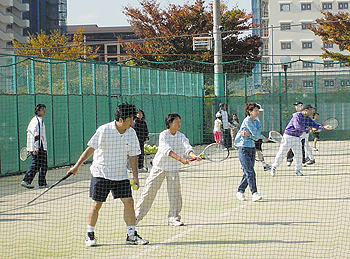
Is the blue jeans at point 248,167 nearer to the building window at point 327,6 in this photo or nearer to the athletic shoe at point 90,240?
the athletic shoe at point 90,240

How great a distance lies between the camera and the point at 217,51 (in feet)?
77.9

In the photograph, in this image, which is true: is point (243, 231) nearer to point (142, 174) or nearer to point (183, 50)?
point (142, 174)

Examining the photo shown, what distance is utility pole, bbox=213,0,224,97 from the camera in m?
23.5

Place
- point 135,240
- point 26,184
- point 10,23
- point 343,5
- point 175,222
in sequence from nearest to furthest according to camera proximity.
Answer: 1. point 135,240
2. point 175,222
3. point 26,184
4. point 10,23
5. point 343,5

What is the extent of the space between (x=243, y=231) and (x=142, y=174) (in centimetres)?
745

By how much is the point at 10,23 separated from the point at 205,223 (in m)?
57.7

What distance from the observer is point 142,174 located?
15.0 m

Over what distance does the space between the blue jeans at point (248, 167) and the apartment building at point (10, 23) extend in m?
51.9

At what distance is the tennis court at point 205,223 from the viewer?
22.4 feet

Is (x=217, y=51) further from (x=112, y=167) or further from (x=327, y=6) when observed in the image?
(x=327, y=6)

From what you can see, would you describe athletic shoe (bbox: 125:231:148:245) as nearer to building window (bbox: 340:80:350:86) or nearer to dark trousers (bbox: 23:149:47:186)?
dark trousers (bbox: 23:149:47:186)

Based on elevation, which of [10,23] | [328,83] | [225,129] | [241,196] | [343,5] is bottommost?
[241,196]

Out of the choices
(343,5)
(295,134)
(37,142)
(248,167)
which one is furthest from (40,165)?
(343,5)

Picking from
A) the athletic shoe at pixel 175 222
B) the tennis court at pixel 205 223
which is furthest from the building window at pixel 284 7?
the athletic shoe at pixel 175 222
